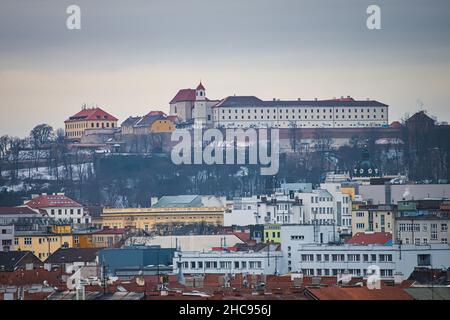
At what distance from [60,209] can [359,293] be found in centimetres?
4185

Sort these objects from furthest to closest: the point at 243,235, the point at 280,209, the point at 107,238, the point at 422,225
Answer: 1. the point at 280,209
2. the point at 107,238
3. the point at 243,235
4. the point at 422,225

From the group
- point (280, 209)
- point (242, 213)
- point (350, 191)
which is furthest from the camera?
point (242, 213)

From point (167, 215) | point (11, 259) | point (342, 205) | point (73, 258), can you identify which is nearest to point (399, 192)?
point (342, 205)

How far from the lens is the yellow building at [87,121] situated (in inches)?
3999

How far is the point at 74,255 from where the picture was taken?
44.8m

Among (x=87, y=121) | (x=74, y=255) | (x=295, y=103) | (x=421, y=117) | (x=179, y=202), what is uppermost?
(x=295, y=103)

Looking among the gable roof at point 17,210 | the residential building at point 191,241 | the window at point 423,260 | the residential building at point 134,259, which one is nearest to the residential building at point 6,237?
the residential building at point 191,241

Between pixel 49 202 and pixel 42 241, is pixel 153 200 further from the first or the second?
pixel 42 241

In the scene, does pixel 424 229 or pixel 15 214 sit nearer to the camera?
pixel 424 229

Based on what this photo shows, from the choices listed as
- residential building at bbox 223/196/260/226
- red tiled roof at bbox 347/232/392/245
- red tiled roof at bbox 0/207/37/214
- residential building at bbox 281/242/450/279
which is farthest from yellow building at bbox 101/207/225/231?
residential building at bbox 281/242/450/279

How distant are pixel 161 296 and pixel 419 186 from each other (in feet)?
127

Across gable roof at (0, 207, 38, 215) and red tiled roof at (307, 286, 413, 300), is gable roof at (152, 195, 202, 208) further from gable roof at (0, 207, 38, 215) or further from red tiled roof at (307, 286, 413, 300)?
red tiled roof at (307, 286, 413, 300)

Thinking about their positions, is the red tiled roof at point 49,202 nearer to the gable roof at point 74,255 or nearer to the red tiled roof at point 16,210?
the red tiled roof at point 16,210
